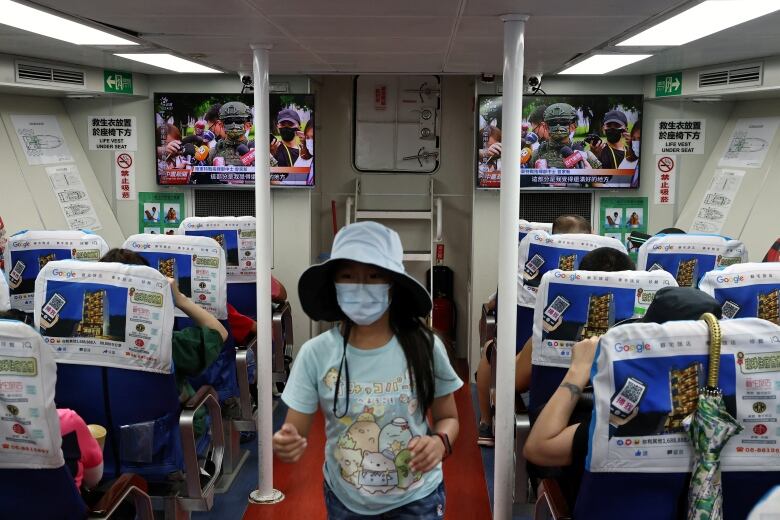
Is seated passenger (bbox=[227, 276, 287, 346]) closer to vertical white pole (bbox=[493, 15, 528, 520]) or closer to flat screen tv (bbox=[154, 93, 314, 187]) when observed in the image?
vertical white pole (bbox=[493, 15, 528, 520])

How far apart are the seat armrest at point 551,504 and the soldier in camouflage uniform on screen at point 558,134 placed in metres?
3.99

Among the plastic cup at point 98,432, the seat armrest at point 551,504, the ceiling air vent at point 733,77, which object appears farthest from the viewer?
the ceiling air vent at point 733,77

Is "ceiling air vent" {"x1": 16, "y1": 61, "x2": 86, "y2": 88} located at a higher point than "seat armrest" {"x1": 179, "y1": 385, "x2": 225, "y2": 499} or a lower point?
higher

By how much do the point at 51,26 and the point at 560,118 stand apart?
12.5ft

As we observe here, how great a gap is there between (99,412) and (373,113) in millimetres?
4623

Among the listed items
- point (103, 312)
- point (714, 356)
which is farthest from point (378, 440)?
point (103, 312)

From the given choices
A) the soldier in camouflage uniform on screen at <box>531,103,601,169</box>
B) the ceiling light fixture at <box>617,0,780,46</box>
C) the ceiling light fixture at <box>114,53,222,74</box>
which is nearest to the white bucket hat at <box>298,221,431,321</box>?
the ceiling light fixture at <box>617,0,780,46</box>

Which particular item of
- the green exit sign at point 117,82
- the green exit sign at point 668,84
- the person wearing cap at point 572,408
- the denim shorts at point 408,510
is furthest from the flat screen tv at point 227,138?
the denim shorts at point 408,510

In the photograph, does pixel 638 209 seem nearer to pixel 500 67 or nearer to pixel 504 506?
pixel 500 67

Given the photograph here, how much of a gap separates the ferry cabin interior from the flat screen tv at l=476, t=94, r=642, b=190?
0.02m

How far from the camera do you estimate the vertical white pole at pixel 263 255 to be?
364 cm

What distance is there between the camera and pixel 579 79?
6133 mm

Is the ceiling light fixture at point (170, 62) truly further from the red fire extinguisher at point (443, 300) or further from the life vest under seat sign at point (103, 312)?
the red fire extinguisher at point (443, 300)

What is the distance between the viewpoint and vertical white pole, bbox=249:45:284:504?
143 inches
